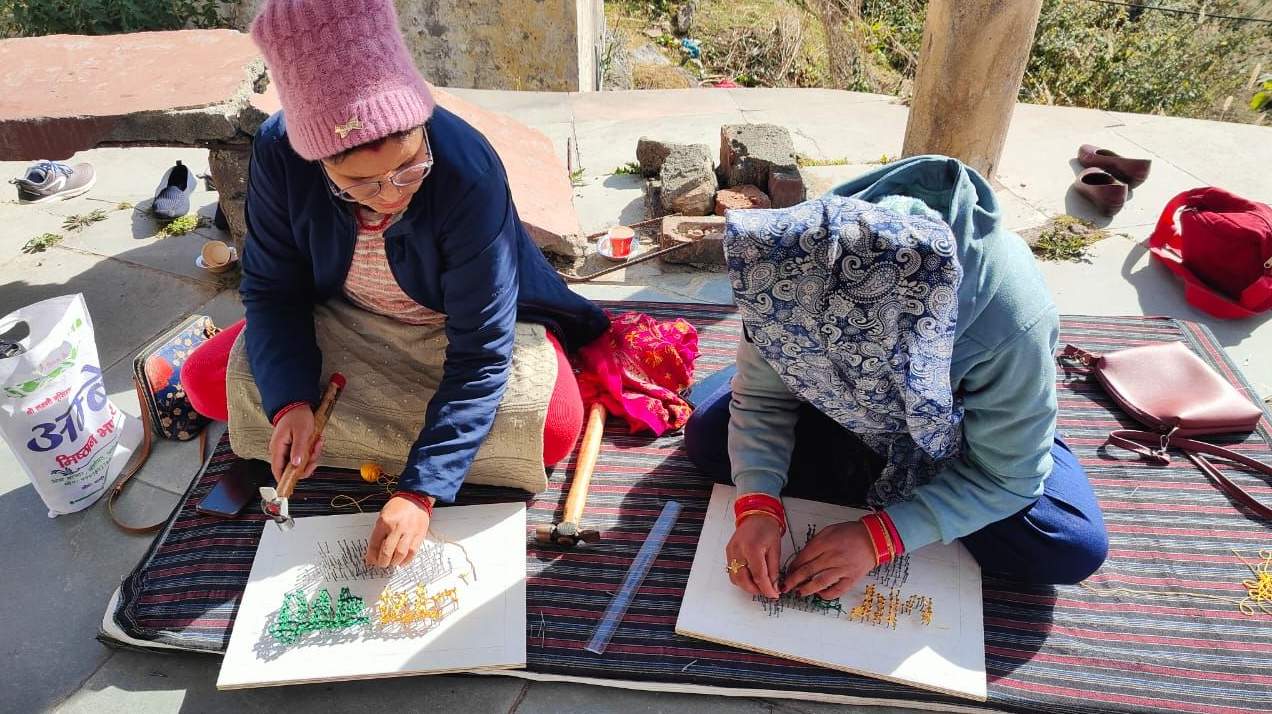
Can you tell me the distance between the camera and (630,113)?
4.84m

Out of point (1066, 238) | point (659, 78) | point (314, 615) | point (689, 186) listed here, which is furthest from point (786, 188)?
point (659, 78)

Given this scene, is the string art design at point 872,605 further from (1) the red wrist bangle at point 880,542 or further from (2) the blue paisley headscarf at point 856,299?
(2) the blue paisley headscarf at point 856,299

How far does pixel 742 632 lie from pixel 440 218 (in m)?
1.14

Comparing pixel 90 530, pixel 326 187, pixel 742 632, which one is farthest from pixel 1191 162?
pixel 90 530

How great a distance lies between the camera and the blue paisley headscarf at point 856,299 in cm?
122

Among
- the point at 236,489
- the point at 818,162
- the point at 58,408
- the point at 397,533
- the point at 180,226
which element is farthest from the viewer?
the point at 818,162

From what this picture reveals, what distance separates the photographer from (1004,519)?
5.63ft

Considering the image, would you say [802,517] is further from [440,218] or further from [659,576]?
[440,218]

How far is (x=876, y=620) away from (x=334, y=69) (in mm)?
1566

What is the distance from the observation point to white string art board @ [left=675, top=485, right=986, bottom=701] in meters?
1.63

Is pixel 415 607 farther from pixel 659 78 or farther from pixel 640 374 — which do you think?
pixel 659 78

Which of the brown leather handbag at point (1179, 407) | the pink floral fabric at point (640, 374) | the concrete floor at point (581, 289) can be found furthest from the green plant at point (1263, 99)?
the pink floral fabric at point (640, 374)

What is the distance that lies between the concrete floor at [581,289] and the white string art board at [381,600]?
0.41ft

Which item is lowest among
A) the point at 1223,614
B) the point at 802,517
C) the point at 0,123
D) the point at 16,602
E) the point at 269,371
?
the point at 16,602
